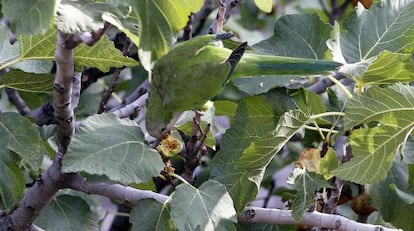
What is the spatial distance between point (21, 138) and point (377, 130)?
48cm

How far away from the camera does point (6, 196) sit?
100 centimetres

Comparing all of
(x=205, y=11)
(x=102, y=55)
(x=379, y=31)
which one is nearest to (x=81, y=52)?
(x=102, y=55)

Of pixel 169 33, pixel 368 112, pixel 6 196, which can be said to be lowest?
pixel 6 196

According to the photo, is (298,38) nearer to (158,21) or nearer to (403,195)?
(403,195)

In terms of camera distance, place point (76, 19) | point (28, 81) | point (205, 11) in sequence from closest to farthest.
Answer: point (76, 19) < point (28, 81) < point (205, 11)

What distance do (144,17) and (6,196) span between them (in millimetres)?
404

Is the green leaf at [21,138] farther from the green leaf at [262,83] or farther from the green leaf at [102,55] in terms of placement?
the green leaf at [262,83]

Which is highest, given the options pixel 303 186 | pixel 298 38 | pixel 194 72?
pixel 194 72

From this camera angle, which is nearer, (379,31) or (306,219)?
(306,219)

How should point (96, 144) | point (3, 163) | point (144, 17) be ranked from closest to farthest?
point (144, 17) → point (96, 144) → point (3, 163)

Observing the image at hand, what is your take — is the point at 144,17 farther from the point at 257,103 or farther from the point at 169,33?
the point at 257,103

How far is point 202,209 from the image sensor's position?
3.00 feet

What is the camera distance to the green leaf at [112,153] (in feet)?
2.76

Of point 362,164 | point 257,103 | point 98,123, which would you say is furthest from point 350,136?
point 98,123
